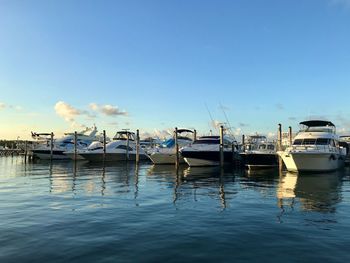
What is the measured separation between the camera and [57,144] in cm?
6003

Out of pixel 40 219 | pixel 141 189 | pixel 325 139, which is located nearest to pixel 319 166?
pixel 325 139

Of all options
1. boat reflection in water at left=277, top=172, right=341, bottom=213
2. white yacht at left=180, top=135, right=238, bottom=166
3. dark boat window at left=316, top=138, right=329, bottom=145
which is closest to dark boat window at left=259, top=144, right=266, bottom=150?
white yacht at left=180, top=135, right=238, bottom=166

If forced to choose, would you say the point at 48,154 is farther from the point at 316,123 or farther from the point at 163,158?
the point at 316,123

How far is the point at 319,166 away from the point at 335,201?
14.5 m

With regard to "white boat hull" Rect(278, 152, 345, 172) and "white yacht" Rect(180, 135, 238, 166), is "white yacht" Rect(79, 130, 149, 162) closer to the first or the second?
"white yacht" Rect(180, 135, 238, 166)

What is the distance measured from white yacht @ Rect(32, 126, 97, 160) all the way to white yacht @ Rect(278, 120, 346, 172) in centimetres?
3652

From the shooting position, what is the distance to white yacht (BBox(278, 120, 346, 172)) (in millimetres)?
29469

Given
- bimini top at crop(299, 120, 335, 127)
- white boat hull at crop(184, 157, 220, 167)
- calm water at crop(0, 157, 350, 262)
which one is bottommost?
calm water at crop(0, 157, 350, 262)

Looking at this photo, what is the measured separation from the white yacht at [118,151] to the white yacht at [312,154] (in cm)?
2599

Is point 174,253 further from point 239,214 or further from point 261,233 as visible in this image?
point 239,214

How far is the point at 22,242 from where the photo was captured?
9.39m

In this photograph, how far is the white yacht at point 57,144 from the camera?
5606 centimetres

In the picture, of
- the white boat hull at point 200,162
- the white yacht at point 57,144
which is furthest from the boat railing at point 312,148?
the white yacht at point 57,144

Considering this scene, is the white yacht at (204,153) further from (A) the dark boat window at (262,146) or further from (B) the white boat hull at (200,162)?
(A) the dark boat window at (262,146)
